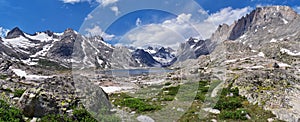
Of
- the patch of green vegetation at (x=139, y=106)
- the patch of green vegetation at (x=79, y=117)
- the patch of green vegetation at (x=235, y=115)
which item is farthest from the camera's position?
the patch of green vegetation at (x=139, y=106)

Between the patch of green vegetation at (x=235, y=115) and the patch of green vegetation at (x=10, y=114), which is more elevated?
the patch of green vegetation at (x=10, y=114)

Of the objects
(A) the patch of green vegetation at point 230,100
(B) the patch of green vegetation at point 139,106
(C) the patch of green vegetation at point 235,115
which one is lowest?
(C) the patch of green vegetation at point 235,115

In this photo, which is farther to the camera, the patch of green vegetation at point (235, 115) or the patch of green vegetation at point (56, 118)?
the patch of green vegetation at point (235, 115)

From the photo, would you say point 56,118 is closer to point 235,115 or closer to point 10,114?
point 10,114

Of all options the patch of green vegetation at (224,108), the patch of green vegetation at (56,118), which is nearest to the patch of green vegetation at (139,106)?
the patch of green vegetation at (224,108)

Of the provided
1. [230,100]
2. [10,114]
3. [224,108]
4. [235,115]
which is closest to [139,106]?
[224,108]

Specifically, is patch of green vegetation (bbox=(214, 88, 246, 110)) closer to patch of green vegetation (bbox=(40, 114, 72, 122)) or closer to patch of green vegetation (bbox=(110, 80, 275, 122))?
patch of green vegetation (bbox=(110, 80, 275, 122))

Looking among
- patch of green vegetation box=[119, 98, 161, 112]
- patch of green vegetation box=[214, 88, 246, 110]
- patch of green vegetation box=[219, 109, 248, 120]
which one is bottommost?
patch of green vegetation box=[219, 109, 248, 120]

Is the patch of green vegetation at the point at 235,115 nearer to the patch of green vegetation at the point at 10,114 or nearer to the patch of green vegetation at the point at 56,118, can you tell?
the patch of green vegetation at the point at 56,118

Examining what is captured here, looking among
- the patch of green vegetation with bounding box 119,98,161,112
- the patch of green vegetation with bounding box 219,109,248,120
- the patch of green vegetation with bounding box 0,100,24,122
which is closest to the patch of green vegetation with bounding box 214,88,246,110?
the patch of green vegetation with bounding box 219,109,248,120

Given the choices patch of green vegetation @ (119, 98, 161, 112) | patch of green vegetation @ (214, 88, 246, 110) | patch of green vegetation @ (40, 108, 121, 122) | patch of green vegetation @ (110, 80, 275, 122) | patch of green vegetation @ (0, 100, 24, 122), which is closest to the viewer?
patch of green vegetation @ (0, 100, 24, 122)

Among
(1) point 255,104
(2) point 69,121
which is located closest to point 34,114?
(2) point 69,121
